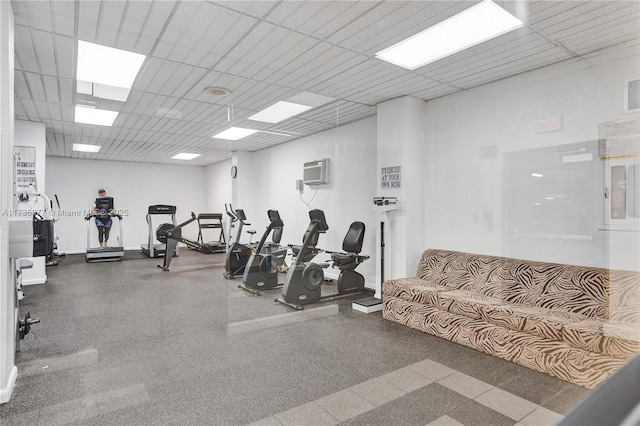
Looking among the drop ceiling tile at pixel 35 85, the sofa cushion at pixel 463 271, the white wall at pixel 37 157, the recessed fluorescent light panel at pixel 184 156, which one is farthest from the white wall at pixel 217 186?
the sofa cushion at pixel 463 271

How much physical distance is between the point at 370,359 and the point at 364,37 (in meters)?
2.71

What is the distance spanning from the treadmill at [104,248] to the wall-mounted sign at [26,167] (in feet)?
2.44

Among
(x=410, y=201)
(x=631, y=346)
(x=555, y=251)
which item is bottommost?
(x=631, y=346)

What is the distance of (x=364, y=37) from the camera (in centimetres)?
282

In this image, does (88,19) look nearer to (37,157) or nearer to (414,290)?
(37,157)

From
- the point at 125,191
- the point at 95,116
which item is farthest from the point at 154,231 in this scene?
the point at 95,116

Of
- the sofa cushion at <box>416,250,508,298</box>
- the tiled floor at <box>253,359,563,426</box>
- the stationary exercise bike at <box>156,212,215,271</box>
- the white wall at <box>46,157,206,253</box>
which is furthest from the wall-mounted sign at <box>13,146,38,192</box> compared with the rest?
the sofa cushion at <box>416,250,508,298</box>

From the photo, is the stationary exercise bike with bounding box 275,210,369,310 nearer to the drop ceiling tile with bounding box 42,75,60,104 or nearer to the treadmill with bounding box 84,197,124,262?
the treadmill with bounding box 84,197,124,262

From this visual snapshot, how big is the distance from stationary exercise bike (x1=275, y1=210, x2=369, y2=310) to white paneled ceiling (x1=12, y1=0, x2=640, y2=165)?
164cm

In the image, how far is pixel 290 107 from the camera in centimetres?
463

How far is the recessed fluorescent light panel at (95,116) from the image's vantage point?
4.61 metres

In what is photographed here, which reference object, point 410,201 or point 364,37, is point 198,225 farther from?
point 364,37

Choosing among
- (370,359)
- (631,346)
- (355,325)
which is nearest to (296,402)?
(370,359)

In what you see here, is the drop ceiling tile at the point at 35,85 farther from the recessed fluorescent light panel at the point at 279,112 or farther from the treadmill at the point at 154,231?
the recessed fluorescent light panel at the point at 279,112
